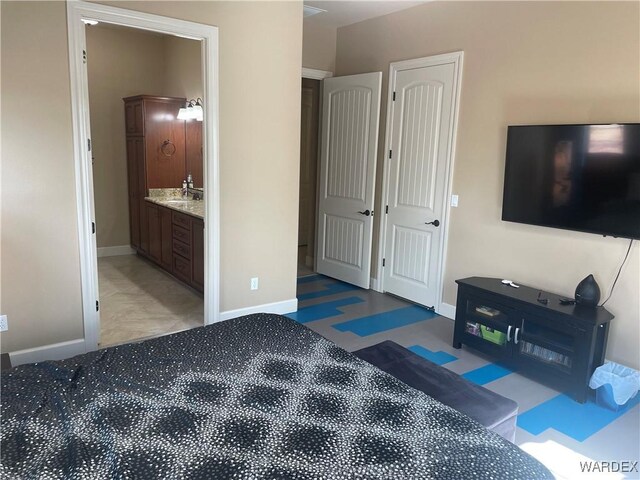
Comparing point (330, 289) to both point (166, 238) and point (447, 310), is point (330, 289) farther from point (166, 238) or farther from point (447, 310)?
point (166, 238)

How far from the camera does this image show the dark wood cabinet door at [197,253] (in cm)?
445

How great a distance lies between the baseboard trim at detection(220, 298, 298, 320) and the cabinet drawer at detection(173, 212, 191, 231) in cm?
119

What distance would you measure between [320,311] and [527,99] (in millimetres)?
2502

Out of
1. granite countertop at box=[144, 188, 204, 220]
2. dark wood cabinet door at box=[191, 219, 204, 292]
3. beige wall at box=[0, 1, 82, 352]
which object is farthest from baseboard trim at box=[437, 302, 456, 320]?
beige wall at box=[0, 1, 82, 352]

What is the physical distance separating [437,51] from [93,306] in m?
3.57

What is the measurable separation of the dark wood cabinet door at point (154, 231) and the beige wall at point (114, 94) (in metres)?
0.86

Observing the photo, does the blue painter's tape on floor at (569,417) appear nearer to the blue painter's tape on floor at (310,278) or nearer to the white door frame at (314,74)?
the blue painter's tape on floor at (310,278)

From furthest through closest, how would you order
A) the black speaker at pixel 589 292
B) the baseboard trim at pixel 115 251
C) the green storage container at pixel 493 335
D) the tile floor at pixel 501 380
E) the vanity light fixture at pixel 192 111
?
the baseboard trim at pixel 115 251
the vanity light fixture at pixel 192 111
the green storage container at pixel 493 335
the black speaker at pixel 589 292
the tile floor at pixel 501 380

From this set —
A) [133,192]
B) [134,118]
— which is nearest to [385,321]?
[133,192]

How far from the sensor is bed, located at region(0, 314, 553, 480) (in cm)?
133

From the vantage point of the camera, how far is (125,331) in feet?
12.4

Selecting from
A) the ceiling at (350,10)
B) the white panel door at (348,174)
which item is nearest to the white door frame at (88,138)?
the ceiling at (350,10)

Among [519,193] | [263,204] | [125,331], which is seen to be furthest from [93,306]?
[519,193]

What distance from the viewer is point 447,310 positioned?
4.28 m
